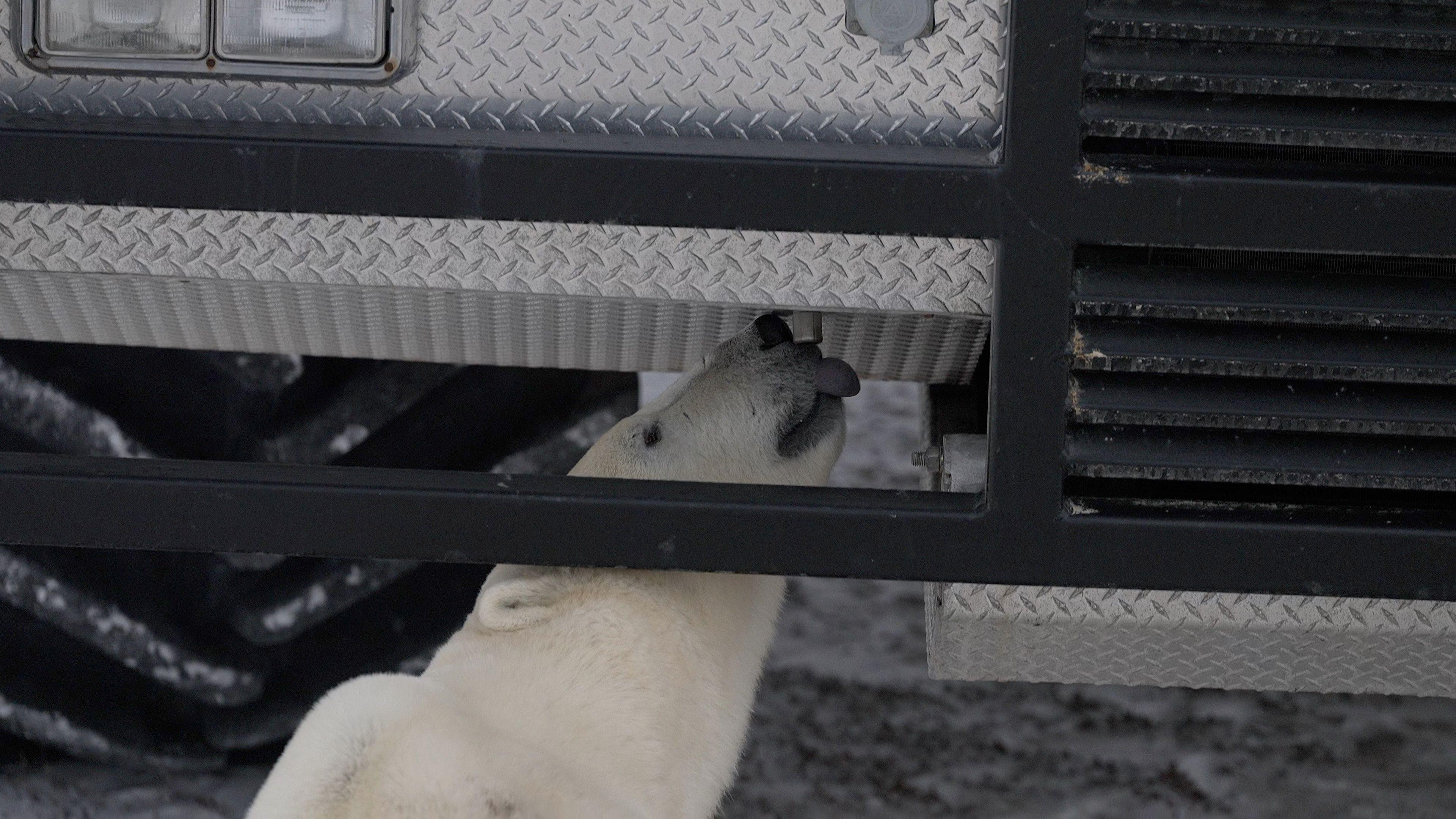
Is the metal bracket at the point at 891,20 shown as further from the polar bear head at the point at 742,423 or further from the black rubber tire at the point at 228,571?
the black rubber tire at the point at 228,571

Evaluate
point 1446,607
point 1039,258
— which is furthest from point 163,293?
point 1446,607

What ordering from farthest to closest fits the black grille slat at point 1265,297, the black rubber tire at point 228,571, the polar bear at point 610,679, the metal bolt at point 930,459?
the black rubber tire at point 228,571
the metal bolt at point 930,459
the black grille slat at point 1265,297
the polar bear at point 610,679

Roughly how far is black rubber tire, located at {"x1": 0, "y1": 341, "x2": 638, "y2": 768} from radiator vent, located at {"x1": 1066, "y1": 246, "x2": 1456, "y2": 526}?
1556 millimetres

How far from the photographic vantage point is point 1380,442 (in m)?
1.69

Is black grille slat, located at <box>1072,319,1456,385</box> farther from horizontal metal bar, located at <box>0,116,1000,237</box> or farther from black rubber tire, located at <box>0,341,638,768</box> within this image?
black rubber tire, located at <box>0,341,638,768</box>

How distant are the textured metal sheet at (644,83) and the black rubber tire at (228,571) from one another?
4.13 feet

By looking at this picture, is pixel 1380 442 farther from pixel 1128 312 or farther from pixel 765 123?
pixel 765 123

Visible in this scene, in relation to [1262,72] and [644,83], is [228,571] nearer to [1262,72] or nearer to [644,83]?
[644,83]

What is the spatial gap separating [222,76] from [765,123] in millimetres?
642

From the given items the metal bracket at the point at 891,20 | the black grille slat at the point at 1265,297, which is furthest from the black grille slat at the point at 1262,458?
the metal bracket at the point at 891,20

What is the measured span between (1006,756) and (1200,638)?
1.09m

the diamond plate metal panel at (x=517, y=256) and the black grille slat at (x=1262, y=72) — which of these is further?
the diamond plate metal panel at (x=517, y=256)

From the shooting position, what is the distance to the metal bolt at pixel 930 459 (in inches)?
80.7

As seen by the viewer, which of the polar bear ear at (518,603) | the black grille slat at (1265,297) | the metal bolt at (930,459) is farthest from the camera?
the metal bolt at (930,459)
